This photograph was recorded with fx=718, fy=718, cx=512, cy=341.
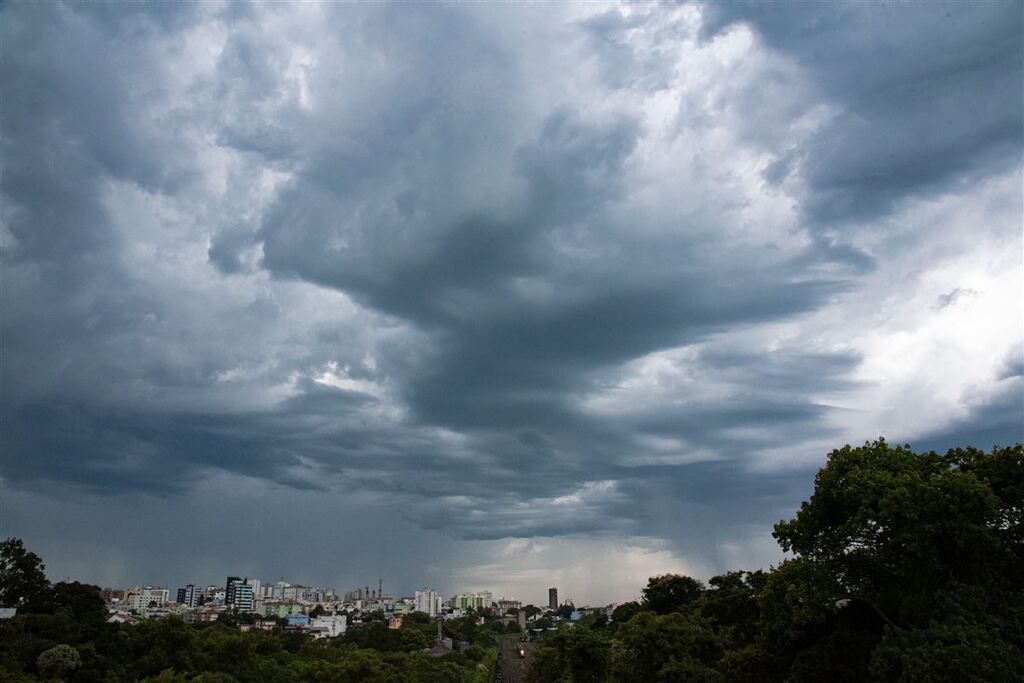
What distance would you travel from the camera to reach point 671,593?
266 feet

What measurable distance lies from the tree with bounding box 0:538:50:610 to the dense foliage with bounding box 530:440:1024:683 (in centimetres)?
6303

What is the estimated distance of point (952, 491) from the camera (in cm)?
2492

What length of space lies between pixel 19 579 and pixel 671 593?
6511 centimetres

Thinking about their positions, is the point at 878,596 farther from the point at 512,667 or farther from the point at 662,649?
the point at 512,667

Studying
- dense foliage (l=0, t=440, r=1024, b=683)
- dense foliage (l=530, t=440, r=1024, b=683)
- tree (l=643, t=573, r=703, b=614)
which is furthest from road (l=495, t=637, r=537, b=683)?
dense foliage (l=530, t=440, r=1024, b=683)

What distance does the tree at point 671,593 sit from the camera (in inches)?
3150

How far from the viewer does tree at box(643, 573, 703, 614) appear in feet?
262

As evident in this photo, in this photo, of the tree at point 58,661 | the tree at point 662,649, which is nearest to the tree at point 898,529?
the tree at point 662,649

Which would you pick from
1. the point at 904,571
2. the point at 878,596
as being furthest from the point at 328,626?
the point at 904,571

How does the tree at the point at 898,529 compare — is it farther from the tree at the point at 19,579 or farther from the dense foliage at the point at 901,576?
the tree at the point at 19,579

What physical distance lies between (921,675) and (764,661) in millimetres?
13983

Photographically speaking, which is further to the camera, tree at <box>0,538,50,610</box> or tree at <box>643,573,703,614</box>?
tree at <box>643,573,703,614</box>

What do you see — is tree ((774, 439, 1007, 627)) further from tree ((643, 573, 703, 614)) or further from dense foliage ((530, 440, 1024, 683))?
tree ((643, 573, 703, 614))

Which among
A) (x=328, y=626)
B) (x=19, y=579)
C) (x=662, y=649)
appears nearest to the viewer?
(x=662, y=649)
